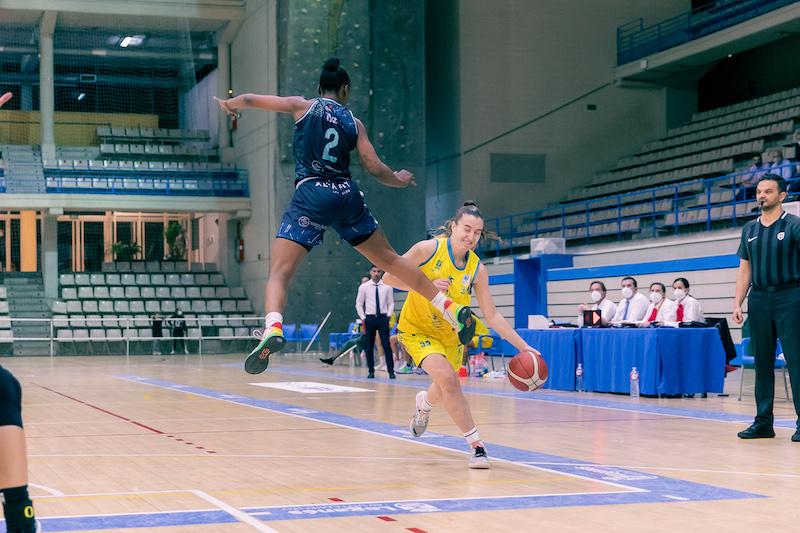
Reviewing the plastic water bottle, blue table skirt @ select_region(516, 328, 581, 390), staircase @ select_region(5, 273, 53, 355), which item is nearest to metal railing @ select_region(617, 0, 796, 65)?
blue table skirt @ select_region(516, 328, 581, 390)

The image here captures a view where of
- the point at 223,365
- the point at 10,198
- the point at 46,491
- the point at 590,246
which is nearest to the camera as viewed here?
the point at 46,491

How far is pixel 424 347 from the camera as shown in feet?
22.6

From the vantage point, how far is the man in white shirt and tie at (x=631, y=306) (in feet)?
A: 47.5

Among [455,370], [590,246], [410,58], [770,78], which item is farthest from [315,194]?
[770,78]

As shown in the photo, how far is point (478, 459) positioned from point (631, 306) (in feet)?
27.7

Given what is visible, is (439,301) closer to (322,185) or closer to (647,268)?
(322,185)

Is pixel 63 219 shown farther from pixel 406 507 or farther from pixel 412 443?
pixel 406 507

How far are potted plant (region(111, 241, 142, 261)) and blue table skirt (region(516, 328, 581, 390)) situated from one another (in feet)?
70.1

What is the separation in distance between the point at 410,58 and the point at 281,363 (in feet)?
35.8

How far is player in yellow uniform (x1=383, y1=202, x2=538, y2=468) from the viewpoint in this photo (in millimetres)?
6727

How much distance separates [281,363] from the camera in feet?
76.1

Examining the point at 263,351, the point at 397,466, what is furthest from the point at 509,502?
the point at 263,351

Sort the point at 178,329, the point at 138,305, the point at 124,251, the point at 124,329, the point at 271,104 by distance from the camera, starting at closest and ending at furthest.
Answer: the point at 271,104, the point at 178,329, the point at 124,329, the point at 138,305, the point at 124,251

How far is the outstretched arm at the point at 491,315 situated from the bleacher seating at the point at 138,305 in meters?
21.7
